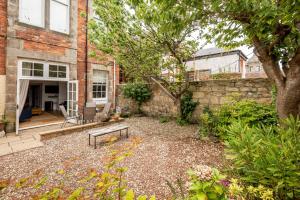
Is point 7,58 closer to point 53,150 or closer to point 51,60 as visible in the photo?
point 51,60

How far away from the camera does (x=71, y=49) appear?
304 inches

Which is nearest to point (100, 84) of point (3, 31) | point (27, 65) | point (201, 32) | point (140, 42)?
point (27, 65)

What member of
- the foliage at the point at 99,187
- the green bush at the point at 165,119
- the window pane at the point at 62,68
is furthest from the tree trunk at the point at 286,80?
the window pane at the point at 62,68

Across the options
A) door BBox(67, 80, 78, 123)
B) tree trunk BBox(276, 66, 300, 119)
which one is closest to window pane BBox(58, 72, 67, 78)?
door BBox(67, 80, 78, 123)

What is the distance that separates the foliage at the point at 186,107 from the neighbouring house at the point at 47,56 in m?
3.80

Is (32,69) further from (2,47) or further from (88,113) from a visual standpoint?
(88,113)

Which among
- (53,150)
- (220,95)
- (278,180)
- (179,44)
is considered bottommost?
(53,150)

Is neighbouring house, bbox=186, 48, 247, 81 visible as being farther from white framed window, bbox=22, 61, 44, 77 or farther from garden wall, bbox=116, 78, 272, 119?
white framed window, bbox=22, 61, 44, 77

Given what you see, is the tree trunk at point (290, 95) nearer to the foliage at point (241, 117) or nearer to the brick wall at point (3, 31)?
the foliage at point (241, 117)

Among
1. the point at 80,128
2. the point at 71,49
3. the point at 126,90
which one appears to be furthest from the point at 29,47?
the point at 126,90

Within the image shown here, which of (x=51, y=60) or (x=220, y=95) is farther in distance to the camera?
(x=51, y=60)

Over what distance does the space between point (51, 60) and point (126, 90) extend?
3.87 metres

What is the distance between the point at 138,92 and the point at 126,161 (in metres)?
5.27

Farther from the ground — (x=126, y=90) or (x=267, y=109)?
(x=126, y=90)
